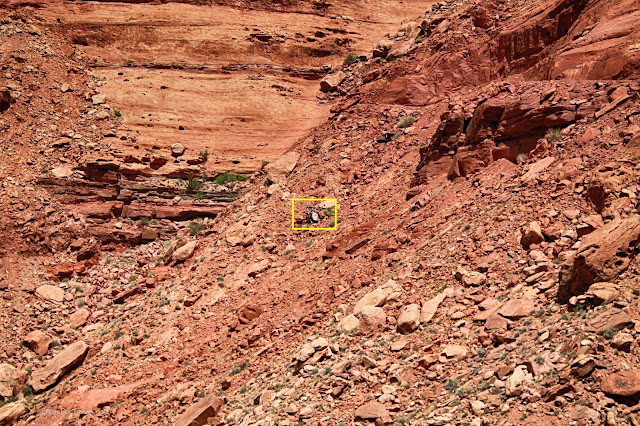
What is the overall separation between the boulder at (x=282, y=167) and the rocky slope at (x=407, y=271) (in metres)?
0.07

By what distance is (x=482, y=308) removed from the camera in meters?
11.2

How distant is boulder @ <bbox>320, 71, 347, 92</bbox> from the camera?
2912 cm

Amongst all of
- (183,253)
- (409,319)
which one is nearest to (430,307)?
(409,319)

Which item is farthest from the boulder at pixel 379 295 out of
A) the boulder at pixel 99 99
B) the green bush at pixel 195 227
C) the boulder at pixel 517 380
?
the boulder at pixel 99 99

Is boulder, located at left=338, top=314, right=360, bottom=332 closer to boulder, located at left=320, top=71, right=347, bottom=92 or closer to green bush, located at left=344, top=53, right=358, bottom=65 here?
boulder, located at left=320, top=71, right=347, bottom=92

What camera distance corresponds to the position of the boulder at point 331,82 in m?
29.1

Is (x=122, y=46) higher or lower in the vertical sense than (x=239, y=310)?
higher

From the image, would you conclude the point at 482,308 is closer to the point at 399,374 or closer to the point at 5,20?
the point at 399,374

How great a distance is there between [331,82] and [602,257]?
68.3ft

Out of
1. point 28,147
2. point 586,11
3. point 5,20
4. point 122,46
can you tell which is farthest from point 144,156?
point 586,11

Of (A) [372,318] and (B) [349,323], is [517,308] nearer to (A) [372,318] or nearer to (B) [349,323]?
(A) [372,318]

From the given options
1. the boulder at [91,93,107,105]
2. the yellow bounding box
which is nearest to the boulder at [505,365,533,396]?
the yellow bounding box

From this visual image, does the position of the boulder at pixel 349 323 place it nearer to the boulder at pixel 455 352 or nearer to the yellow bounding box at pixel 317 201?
the boulder at pixel 455 352

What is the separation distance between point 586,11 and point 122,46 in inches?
791
